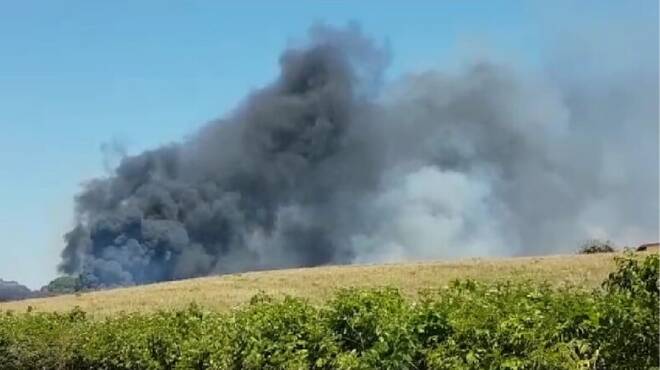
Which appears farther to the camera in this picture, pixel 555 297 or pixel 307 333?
pixel 307 333

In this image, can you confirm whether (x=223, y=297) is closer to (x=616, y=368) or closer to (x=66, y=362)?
(x=66, y=362)

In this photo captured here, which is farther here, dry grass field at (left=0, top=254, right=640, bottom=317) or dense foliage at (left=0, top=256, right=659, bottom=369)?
dry grass field at (left=0, top=254, right=640, bottom=317)

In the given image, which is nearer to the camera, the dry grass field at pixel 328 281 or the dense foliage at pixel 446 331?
the dense foliage at pixel 446 331

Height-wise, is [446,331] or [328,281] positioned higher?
[328,281]

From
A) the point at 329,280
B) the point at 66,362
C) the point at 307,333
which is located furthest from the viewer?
the point at 329,280

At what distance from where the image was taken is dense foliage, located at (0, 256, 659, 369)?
6.57 meters

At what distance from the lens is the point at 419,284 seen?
29734 millimetres

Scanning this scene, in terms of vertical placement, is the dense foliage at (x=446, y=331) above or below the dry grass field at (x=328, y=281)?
below

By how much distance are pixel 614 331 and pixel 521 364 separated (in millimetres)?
691

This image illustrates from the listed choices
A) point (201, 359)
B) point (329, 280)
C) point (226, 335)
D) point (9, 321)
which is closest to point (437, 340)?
point (226, 335)

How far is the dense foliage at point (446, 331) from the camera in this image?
6.57 m

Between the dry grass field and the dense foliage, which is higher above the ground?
the dry grass field

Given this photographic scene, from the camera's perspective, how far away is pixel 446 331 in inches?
306

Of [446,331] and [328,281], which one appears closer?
[446,331]
